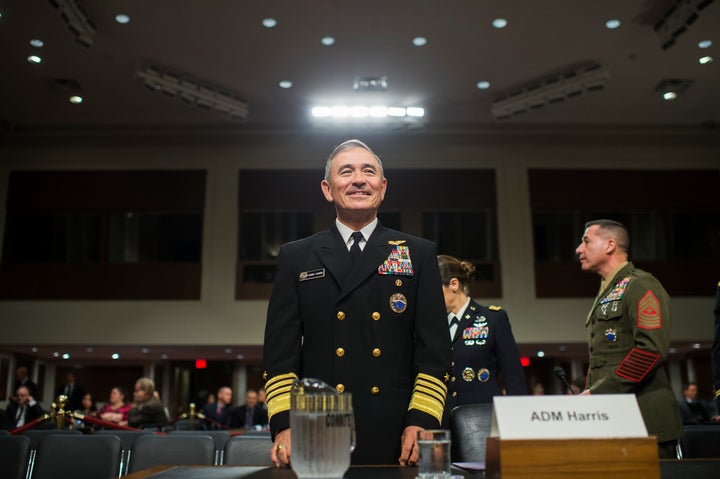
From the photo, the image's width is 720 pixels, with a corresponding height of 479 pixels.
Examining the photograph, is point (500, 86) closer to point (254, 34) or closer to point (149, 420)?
point (254, 34)

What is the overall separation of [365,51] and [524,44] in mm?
2146

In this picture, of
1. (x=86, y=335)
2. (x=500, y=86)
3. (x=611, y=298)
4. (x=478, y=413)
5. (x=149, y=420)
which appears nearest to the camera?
(x=478, y=413)

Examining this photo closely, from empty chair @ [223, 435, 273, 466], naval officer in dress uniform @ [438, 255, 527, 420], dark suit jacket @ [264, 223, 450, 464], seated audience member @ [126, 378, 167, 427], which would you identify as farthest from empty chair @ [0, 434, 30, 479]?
seated audience member @ [126, 378, 167, 427]

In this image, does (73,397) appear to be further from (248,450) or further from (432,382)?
(432,382)

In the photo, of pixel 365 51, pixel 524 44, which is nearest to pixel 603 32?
pixel 524 44

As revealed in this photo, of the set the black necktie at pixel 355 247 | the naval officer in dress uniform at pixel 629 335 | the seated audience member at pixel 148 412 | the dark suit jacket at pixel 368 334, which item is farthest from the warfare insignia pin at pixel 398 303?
the seated audience member at pixel 148 412

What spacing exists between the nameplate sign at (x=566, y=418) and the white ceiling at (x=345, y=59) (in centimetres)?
734

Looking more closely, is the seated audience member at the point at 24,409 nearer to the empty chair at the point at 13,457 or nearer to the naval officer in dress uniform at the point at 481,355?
the empty chair at the point at 13,457

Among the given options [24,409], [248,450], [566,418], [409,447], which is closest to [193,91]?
[24,409]

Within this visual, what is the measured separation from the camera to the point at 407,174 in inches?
453

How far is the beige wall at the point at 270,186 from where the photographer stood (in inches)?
427

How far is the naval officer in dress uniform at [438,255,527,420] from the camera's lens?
2969 millimetres

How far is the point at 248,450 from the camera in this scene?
3.31m

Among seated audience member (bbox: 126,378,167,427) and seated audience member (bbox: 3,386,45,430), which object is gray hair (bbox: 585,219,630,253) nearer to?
seated audience member (bbox: 126,378,167,427)
